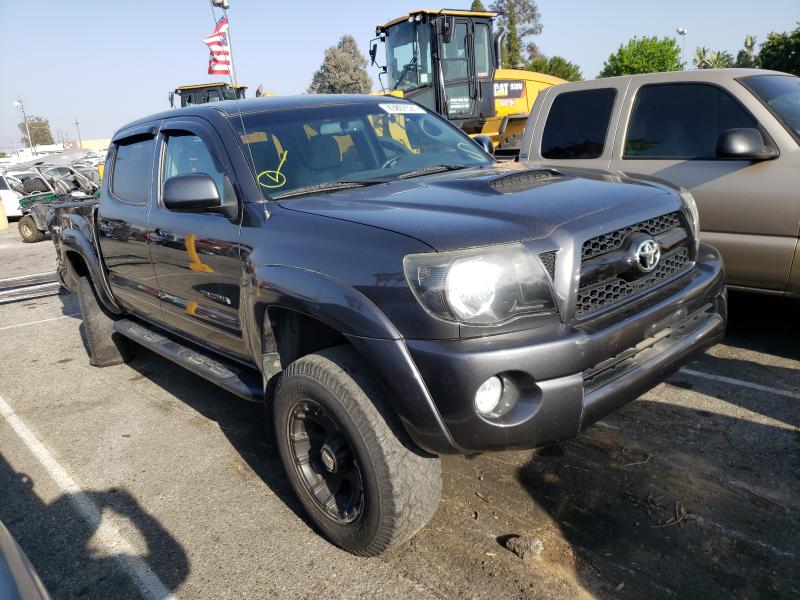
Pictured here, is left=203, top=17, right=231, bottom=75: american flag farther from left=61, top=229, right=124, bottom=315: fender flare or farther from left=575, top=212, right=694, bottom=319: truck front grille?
left=575, top=212, right=694, bottom=319: truck front grille

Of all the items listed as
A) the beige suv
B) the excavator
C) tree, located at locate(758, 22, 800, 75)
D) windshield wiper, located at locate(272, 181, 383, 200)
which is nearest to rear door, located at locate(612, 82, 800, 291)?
the beige suv

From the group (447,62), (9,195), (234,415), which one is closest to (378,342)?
(234,415)

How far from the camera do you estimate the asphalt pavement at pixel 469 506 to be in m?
2.35

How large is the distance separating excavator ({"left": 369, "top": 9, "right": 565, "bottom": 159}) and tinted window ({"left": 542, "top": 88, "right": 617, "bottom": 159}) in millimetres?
4695

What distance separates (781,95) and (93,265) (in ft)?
17.3

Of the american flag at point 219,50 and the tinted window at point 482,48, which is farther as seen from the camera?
the american flag at point 219,50

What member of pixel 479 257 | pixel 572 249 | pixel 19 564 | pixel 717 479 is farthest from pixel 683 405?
pixel 19 564

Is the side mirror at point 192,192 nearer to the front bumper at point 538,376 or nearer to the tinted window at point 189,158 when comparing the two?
the tinted window at point 189,158

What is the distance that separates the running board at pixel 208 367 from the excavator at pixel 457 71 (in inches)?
275

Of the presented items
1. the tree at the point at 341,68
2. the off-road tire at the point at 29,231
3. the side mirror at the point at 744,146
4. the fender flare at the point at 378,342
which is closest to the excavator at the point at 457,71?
the side mirror at the point at 744,146

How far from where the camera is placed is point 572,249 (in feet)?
7.20

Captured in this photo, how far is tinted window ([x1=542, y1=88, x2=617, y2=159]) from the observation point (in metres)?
4.91

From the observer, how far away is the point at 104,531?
2928mm

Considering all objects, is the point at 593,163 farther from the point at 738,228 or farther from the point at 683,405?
the point at 683,405
